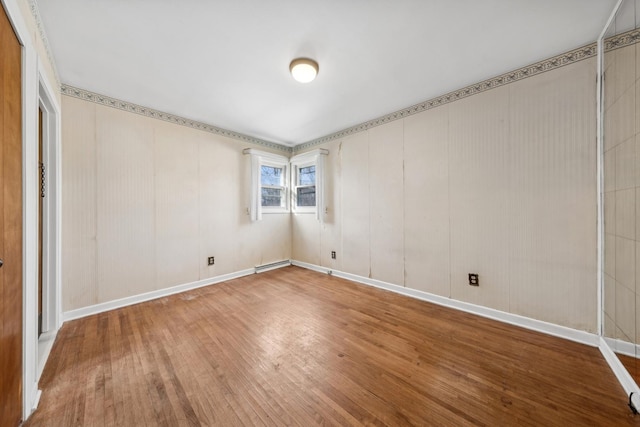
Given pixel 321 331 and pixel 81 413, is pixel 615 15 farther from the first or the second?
pixel 81 413

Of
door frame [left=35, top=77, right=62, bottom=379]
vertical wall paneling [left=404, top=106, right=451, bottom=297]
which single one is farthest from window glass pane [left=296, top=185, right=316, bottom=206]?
door frame [left=35, top=77, right=62, bottom=379]

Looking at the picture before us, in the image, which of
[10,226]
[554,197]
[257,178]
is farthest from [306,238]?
[10,226]

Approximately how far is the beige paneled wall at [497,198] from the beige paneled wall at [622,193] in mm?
150

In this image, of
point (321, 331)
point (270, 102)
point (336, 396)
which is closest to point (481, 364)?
point (336, 396)

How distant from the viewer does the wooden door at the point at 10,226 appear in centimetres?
102

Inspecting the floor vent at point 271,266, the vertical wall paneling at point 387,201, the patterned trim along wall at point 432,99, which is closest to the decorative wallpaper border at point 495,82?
the patterned trim along wall at point 432,99

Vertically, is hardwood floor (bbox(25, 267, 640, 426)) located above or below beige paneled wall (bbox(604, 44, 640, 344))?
below

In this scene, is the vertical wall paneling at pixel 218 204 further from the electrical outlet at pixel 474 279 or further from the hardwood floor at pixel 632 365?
the hardwood floor at pixel 632 365

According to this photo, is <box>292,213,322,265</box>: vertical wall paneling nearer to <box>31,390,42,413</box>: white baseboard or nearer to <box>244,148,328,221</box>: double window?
<box>244,148,328,221</box>: double window

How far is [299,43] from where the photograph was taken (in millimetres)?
1807

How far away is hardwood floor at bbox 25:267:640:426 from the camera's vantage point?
1.25 meters

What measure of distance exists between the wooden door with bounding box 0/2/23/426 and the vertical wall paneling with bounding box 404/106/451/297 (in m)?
3.19

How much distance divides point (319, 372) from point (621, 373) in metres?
1.92

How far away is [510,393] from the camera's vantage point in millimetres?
1383
